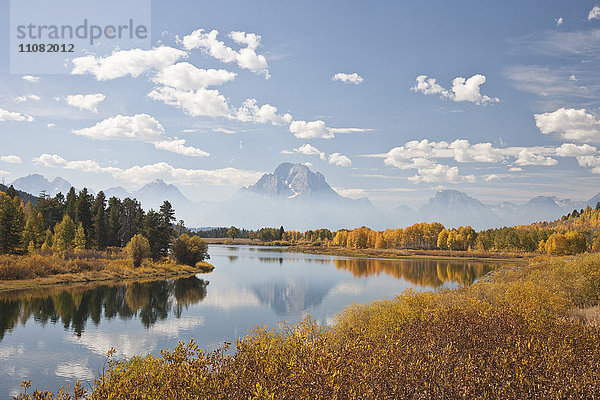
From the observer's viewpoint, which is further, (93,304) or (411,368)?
(93,304)

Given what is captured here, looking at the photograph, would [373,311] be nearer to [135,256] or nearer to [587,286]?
[587,286]

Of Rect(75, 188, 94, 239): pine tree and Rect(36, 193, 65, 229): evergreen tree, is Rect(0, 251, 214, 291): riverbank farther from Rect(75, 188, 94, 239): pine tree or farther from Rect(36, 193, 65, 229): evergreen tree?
Rect(36, 193, 65, 229): evergreen tree

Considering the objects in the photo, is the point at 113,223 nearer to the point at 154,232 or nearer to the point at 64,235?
the point at 154,232

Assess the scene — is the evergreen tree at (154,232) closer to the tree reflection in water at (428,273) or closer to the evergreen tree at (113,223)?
the evergreen tree at (113,223)

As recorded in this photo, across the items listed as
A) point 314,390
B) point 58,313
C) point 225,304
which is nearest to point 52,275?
point 58,313

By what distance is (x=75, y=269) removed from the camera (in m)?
64.6

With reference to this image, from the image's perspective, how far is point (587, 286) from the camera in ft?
94.3

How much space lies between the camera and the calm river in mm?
24625

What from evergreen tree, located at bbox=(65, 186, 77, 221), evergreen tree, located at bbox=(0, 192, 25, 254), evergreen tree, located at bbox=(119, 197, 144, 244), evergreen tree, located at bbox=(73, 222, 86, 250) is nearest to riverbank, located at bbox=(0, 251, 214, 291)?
evergreen tree, located at bbox=(0, 192, 25, 254)

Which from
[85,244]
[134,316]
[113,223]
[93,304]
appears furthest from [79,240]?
[134,316]

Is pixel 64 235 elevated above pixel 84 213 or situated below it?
below

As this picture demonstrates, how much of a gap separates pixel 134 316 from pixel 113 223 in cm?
6844

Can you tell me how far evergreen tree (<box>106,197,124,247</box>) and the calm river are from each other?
1631 inches

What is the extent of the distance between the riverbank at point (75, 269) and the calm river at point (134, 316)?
209 inches
